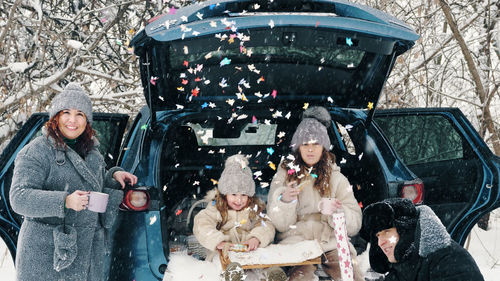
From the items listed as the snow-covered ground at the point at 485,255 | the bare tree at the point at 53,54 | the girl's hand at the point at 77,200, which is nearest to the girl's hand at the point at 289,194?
the girl's hand at the point at 77,200

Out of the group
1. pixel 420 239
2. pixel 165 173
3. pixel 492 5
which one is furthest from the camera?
pixel 492 5

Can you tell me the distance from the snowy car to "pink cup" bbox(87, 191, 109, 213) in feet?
0.73

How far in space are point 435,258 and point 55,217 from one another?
1.86 meters

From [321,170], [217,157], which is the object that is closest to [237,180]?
[321,170]

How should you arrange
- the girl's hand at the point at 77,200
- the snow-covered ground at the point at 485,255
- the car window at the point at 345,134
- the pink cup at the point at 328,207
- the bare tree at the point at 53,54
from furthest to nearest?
the bare tree at the point at 53,54 → the snow-covered ground at the point at 485,255 → the car window at the point at 345,134 → the pink cup at the point at 328,207 → the girl's hand at the point at 77,200

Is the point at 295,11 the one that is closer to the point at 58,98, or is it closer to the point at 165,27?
the point at 165,27

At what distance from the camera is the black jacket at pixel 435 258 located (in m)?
2.03

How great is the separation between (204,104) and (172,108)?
0.82 feet

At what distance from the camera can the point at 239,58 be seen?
3350mm

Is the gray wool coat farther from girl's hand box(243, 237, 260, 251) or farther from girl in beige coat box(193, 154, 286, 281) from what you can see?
girl's hand box(243, 237, 260, 251)

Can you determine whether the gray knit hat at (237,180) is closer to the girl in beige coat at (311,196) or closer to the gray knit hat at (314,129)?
the girl in beige coat at (311,196)

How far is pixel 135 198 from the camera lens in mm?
2803

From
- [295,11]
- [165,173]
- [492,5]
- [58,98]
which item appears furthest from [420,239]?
[492,5]

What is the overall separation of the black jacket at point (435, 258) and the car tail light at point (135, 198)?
1.39 m
